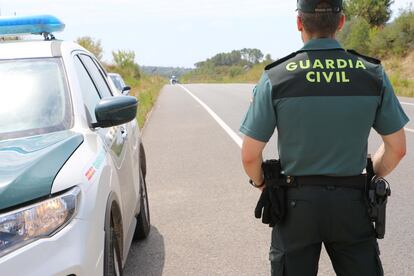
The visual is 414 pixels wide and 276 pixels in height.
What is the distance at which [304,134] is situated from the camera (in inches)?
94.3

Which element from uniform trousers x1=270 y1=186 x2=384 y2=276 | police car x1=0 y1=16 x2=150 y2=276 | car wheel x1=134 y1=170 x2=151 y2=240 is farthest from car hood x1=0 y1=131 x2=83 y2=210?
car wheel x1=134 y1=170 x2=151 y2=240

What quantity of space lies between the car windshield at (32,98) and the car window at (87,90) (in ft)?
0.55

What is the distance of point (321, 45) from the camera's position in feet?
7.95

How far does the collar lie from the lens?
7.96ft

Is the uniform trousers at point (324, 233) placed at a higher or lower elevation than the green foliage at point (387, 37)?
lower

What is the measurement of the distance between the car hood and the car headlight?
0.15ft

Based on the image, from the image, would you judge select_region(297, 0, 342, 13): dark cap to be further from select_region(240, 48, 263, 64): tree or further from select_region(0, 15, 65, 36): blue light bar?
select_region(240, 48, 263, 64): tree

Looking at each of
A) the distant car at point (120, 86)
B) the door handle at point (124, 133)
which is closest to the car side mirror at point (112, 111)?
the door handle at point (124, 133)

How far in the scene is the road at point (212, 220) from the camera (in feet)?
14.7

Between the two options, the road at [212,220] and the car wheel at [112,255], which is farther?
the road at [212,220]

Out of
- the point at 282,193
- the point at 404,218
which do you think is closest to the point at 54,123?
the point at 282,193

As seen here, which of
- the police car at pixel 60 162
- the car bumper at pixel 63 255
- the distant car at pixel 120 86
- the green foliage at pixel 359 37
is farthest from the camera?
the green foliage at pixel 359 37

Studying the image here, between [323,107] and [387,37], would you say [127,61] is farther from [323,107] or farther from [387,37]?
[323,107]

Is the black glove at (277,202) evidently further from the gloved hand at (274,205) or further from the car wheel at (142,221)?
the car wheel at (142,221)
